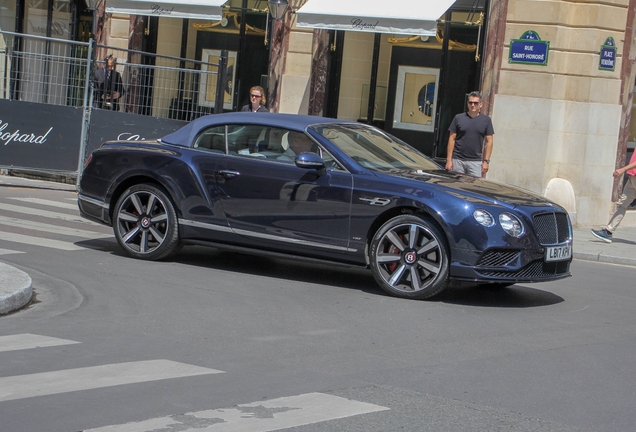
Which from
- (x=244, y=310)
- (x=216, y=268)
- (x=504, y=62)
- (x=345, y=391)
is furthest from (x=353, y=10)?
(x=345, y=391)

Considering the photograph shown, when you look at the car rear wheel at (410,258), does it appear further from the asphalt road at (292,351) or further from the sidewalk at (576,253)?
the sidewalk at (576,253)

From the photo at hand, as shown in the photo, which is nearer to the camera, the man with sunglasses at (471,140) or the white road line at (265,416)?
the white road line at (265,416)

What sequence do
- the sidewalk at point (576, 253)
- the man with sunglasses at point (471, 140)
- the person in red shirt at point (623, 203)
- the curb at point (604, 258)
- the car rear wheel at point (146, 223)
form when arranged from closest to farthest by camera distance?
1. the sidewalk at point (576, 253)
2. the car rear wheel at point (146, 223)
3. the curb at point (604, 258)
4. the man with sunglasses at point (471, 140)
5. the person in red shirt at point (623, 203)

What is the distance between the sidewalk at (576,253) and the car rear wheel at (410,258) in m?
2.93

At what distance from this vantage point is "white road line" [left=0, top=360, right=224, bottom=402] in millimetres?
5293

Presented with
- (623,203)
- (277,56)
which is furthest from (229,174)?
(277,56)

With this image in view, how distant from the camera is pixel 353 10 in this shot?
1841 centimetres

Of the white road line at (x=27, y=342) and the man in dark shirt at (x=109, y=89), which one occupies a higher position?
the man in dark shirt at (x=109, y=89)

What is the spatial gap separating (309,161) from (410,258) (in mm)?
1231

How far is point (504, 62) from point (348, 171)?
9.27m

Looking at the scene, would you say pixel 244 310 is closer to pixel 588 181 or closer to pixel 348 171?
pixel 348 171

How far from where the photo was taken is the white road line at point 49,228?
11612mm

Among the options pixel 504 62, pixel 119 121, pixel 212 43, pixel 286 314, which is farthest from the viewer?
pixel 212 43

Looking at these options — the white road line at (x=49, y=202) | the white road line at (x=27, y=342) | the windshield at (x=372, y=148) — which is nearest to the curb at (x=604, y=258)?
the windshield at (x=372, y=148)
